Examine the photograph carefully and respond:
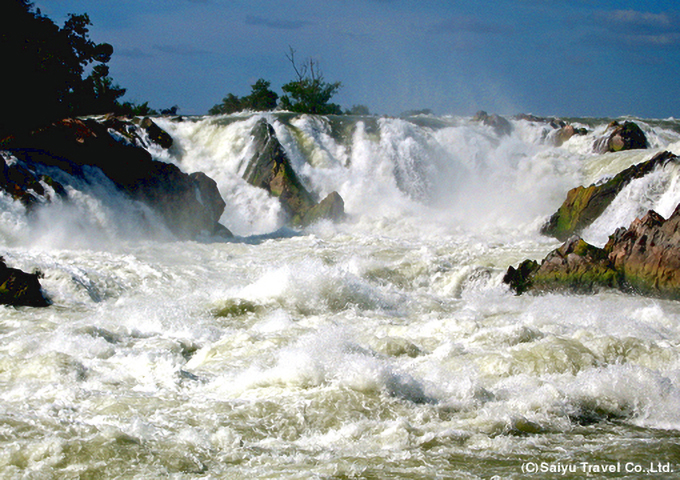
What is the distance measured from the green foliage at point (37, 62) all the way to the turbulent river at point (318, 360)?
7052 millimetres

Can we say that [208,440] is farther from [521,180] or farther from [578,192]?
[521,180]

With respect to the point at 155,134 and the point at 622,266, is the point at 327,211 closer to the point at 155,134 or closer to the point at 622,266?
the point at 155,134

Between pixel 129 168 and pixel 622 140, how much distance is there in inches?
865

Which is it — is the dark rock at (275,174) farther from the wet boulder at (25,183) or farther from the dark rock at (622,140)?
the dark rock at (622,140)

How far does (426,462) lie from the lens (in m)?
6.12

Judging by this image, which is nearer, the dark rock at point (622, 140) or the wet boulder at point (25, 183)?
the wet boulder at point (25, 183)

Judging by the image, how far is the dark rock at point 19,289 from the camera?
38.1 feet

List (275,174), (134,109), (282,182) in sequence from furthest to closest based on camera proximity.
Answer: (134,109), (275,174), (282,182)

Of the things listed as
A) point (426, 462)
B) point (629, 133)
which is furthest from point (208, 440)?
point (629, 133)

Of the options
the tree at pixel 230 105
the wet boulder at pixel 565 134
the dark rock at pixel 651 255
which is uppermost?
the tree at pixel 230 105

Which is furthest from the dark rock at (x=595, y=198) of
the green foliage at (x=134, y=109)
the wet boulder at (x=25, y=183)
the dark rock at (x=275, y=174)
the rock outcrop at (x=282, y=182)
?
the green foliage at (x=134, y=109)

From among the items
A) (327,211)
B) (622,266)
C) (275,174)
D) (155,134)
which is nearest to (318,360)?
(622,266)

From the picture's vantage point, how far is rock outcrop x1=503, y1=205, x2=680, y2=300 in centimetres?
1297

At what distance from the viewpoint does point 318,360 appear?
327 inches
